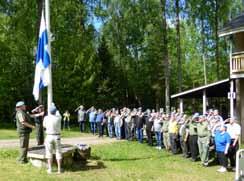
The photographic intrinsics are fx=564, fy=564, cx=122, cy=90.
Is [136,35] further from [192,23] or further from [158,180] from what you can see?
[158,180]

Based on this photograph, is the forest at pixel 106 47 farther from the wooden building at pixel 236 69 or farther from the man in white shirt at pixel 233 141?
the man in white shirt at pixel 233 141

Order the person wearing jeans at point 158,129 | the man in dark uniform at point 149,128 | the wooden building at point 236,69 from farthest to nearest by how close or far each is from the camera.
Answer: the wooden building at point 236,69, the man in dark uniform at point 149,128, the person wearing jeans at point 158,129

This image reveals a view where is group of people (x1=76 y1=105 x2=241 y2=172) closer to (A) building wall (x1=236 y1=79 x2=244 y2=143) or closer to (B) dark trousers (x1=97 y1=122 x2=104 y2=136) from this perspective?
(B) dark trousers (x1=97 y1=122 x2=104 y2=136)

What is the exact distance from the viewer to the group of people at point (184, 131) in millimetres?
18188

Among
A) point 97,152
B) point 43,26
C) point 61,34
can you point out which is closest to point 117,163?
point 97,152

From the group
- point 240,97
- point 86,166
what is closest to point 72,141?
point 86,166

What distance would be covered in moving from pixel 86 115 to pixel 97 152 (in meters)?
16.1

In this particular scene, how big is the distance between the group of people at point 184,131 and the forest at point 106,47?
13.1 meters

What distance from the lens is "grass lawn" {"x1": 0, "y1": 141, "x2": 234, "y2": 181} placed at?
15.3 m

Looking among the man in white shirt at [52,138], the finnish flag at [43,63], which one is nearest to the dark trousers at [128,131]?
the finnish flag at [43,63]

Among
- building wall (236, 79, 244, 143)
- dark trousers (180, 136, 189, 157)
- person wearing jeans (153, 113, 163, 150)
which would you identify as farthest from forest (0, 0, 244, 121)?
dark trousers (180, 136, 189, 157)

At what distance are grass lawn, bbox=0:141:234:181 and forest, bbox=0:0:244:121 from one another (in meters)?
20.4

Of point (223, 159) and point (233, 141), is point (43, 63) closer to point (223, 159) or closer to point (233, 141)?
point (223, 159)

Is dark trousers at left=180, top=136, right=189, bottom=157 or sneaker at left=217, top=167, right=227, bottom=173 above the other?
dark trousers at left=180, top=136, right=189, bottom=157
